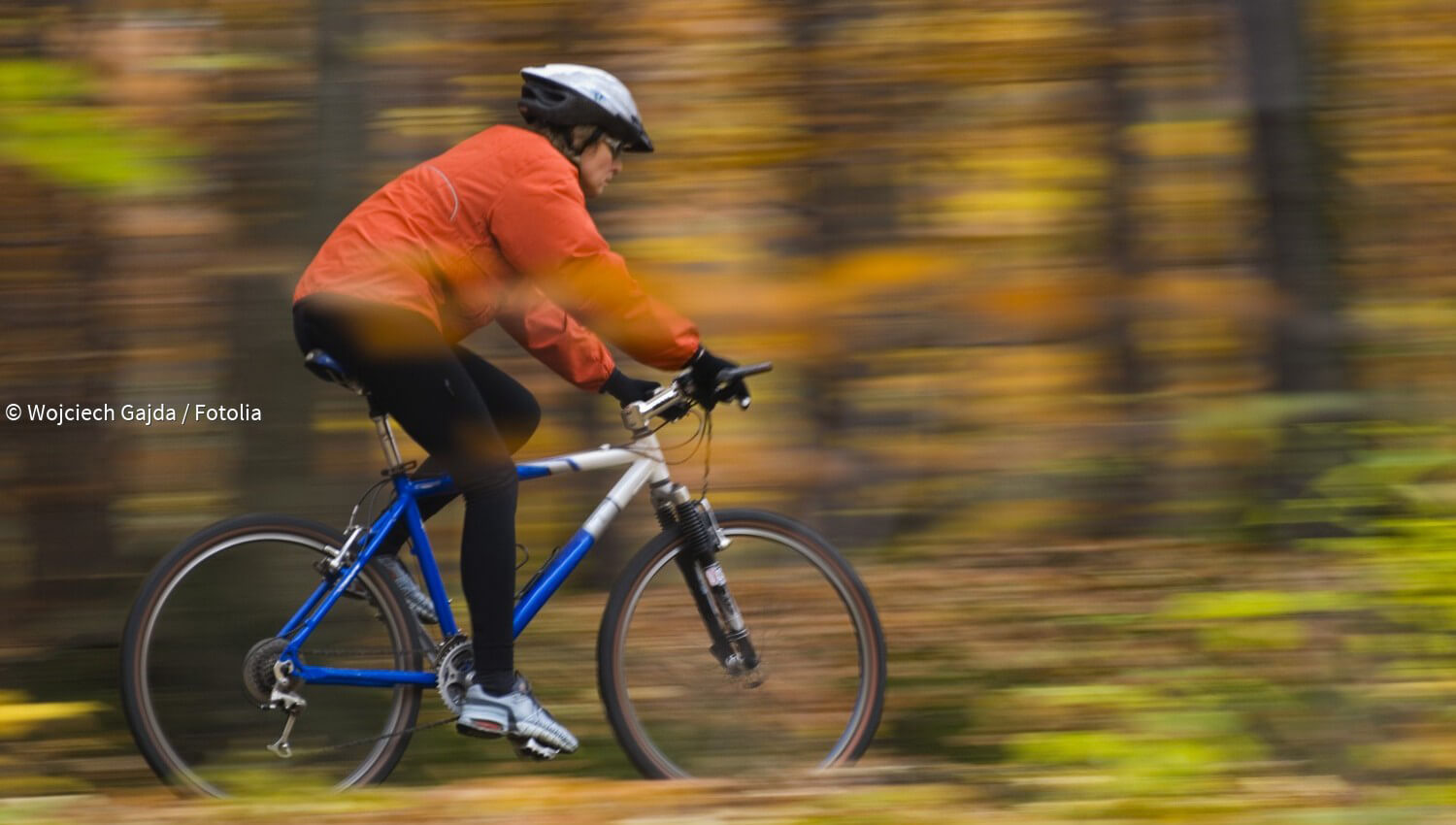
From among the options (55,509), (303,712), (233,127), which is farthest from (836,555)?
(55,509)

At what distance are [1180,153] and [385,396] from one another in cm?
378

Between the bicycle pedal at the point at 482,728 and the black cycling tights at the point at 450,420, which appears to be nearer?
the black cycling tights at the point at 450,420

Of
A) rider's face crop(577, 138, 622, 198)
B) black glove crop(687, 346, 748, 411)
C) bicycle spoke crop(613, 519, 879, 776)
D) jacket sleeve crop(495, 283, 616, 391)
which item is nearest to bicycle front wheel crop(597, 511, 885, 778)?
bicycle spoke crop(613, 519, 879, 776)

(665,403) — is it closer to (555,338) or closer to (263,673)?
(555,338)

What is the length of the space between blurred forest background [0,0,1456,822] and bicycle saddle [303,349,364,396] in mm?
598

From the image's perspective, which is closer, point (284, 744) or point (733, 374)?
point (733, 374)

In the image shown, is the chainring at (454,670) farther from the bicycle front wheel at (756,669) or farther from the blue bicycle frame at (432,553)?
the bicycle front wheel at (756,669)

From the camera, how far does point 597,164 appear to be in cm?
404

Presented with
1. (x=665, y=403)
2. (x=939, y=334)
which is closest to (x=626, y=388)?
(x=665, y=403)

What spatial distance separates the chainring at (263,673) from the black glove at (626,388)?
113 centimetres

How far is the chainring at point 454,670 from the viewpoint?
13.5 ft

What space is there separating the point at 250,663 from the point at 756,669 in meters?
1.42

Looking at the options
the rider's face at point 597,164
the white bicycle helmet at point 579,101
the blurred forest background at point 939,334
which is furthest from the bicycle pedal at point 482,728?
the white bicycle helmet at point 579,101

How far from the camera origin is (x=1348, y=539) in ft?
15.5
